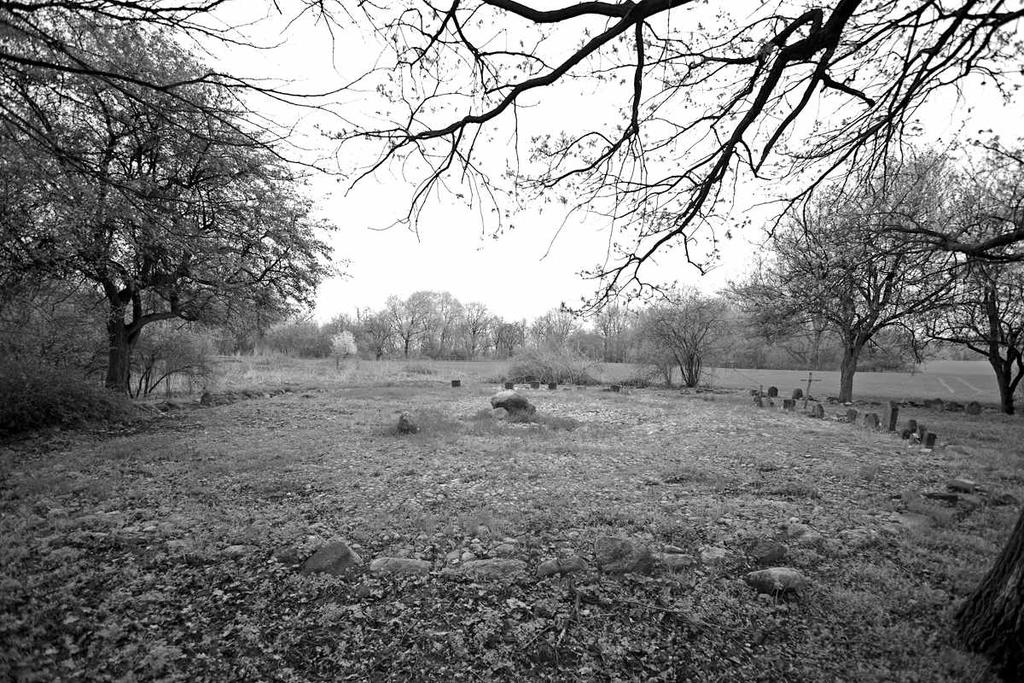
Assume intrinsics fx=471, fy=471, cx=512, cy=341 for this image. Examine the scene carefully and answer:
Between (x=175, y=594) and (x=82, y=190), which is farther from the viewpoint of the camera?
(x=82, y=190)

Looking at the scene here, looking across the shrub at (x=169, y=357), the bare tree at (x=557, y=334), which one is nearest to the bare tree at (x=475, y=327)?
the bare tree at (x=557, y=334)

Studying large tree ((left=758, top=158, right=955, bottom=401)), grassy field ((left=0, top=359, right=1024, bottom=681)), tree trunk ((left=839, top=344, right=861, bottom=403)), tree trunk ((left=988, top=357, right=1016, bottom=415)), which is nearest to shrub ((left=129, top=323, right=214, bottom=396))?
grassy field ((left=0, top=359, right=1024, bottom=681))

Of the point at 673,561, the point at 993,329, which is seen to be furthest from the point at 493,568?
the point at 993,329

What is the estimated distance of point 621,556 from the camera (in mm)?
3824

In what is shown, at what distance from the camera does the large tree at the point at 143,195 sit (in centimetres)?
443

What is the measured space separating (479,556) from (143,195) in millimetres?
4490

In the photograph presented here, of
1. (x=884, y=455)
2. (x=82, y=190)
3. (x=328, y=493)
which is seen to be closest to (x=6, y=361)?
(x=82, y=190)

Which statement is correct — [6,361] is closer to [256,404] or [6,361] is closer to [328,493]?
[256,404]

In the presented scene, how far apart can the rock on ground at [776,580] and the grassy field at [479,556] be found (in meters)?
0.08

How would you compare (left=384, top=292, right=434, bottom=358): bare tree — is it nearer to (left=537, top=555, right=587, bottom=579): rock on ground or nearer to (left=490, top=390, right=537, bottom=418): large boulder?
(left=490, top=390, right=537, bottom=418): large boulder

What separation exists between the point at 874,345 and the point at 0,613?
22.3 metres

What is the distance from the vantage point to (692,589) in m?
3.46

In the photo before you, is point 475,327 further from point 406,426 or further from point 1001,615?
point 1001,615

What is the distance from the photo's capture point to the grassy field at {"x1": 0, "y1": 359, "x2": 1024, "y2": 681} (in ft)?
9.01
